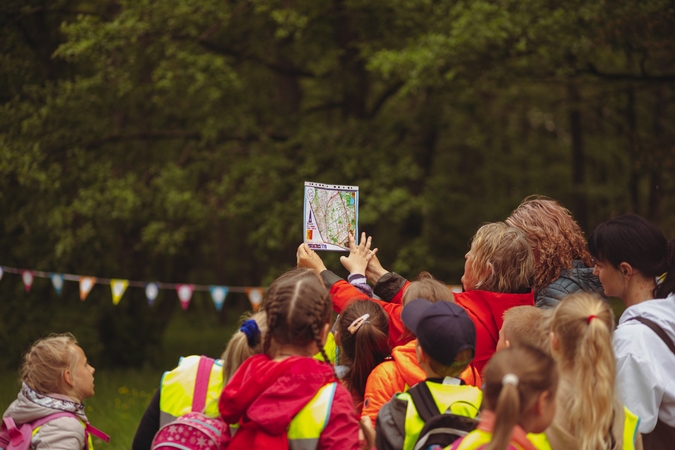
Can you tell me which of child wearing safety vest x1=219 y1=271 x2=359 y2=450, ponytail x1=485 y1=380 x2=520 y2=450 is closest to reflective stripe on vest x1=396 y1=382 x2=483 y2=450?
child wearing safety vest x1=219 y1=271 x2=359 y2=450

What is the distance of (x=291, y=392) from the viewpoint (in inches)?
98.0

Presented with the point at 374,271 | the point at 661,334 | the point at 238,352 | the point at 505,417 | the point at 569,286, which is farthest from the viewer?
the point at 374,271

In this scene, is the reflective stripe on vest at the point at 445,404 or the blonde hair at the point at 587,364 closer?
the blonde hair at the point at 587,364

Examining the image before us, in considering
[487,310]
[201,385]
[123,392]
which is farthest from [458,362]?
[123,392]

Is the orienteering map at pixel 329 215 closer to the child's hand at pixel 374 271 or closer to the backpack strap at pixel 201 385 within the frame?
the child's hand at pixel 374 271

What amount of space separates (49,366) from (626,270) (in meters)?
2.77

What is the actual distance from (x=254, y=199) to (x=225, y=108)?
2222 millimetres

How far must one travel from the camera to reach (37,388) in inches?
136

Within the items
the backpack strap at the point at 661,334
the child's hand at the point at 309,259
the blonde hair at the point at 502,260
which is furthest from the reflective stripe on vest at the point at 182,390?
the backpack strap at the point at 661,334

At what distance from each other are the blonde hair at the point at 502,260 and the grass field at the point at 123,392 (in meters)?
2.56

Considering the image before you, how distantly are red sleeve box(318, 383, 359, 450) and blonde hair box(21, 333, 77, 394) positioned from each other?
5.32 ft

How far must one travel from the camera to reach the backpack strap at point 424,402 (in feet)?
8.49

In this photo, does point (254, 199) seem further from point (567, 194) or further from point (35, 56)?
point (567, 194)

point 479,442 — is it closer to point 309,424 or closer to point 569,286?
point 309,424
